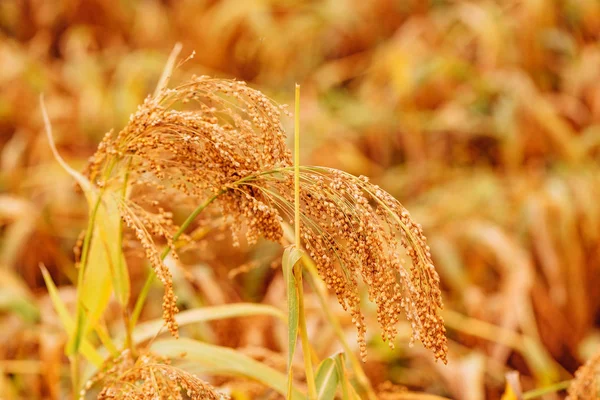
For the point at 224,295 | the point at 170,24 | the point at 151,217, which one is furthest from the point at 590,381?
the point at 170,24

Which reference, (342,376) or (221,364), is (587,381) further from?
(221,364)

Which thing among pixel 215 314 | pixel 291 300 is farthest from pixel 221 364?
pixel 291 300

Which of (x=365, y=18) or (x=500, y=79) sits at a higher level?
(x=365, y=18)

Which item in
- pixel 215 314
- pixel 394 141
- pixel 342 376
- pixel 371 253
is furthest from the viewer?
pixel 394 141

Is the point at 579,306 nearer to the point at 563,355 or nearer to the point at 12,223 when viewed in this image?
the point at 563,355

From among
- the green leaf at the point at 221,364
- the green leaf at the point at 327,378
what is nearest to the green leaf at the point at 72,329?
the green leaf at the point at 221,364

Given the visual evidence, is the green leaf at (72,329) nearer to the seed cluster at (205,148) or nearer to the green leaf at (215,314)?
the green leaf at (215,314)
